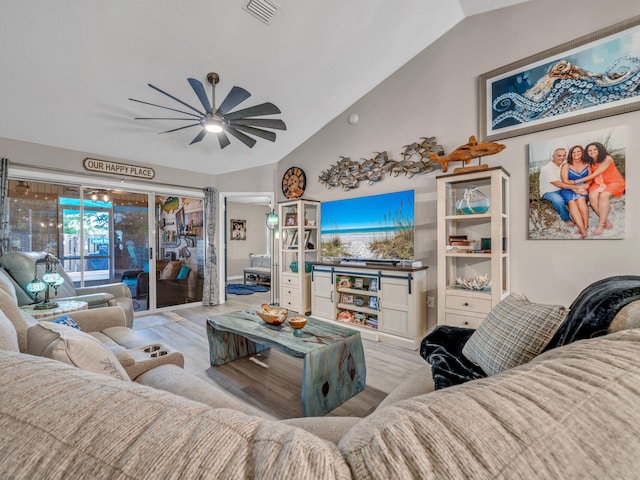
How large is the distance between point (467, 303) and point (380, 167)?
6.60 feet

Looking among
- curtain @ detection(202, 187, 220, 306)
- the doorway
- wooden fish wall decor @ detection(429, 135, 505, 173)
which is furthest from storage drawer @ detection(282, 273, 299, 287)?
the doorway

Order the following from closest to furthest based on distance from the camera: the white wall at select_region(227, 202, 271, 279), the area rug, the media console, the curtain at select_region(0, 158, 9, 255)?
the media console
the curtain at select_region(0, 158, 9, 255)
the area rug
the white wall at select_region(227, 202, 271, 279)

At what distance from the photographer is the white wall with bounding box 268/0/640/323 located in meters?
2.29

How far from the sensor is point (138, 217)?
4520mm

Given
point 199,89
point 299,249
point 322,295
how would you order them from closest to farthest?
1. point 199,89
2. point 322,295
3. point 299,249

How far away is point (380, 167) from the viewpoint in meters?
3.69

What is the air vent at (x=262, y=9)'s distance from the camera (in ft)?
7.32

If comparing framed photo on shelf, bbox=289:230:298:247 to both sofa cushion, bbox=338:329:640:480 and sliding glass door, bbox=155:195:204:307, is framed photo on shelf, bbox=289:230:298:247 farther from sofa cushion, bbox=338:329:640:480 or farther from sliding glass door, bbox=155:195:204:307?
sofa cushion, bbox=338:329:640:480

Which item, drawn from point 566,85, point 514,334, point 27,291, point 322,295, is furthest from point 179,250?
point 566,85

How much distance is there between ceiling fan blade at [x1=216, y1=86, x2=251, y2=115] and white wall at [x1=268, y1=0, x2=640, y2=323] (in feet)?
6.15

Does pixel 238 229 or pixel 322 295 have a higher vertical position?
pixel 238 229

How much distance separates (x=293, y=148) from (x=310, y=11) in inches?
94.0

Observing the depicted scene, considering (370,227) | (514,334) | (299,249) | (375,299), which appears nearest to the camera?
(514,334)

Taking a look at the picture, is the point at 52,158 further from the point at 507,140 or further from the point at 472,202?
the point at 507,140
